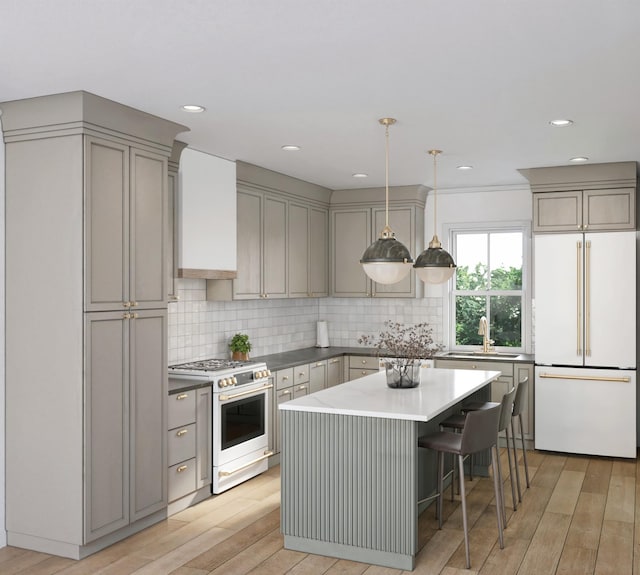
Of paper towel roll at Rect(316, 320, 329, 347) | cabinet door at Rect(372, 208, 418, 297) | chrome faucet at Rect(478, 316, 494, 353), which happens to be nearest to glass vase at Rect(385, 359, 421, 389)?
chrome faucet at Rect(478, 316, 494, 353)

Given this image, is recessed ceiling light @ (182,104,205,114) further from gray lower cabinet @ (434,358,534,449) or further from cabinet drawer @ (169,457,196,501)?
gray lower cabinet @ (434,358,534,449)

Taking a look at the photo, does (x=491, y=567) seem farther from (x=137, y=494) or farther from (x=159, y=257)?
(x=159, y=257)

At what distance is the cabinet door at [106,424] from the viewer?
3.84 metres

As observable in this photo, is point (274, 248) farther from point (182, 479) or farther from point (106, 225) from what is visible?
point (106, 225)

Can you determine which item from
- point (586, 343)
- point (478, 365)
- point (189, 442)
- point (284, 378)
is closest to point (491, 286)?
point (478, 365)

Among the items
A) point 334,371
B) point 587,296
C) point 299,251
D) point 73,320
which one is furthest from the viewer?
point 334,371

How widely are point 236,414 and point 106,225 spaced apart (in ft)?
6.41

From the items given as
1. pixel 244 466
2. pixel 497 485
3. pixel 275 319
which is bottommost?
pixel 244 466

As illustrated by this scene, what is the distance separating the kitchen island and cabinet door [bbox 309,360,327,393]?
231cm

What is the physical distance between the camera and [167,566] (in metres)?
3.79

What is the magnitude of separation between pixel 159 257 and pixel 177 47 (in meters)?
1.65

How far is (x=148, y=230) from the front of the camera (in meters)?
4.29

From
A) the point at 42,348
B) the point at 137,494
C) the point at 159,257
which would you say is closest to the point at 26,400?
the point at 42,348

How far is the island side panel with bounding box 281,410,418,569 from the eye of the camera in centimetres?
373
